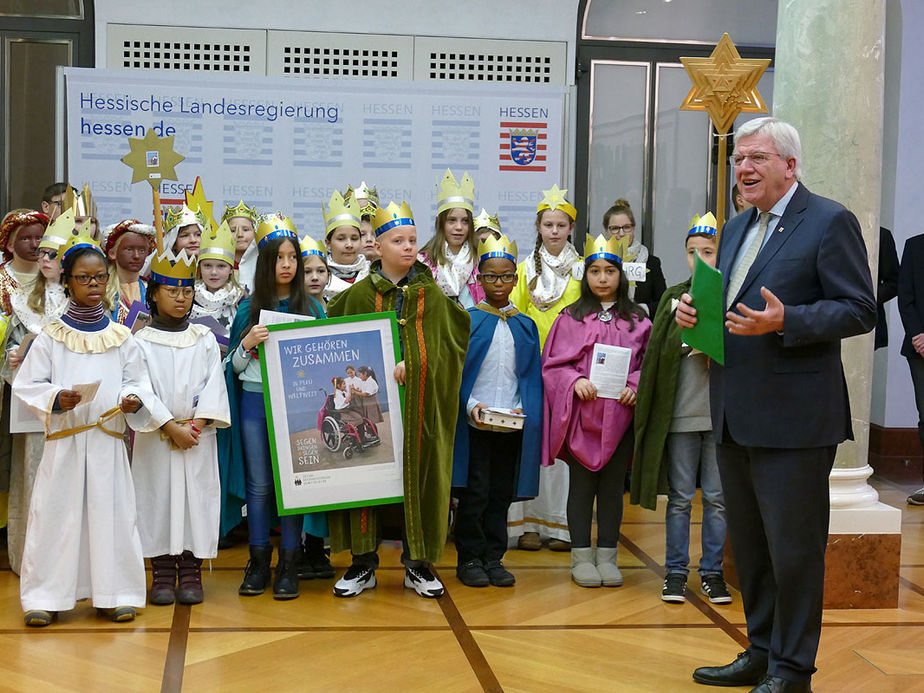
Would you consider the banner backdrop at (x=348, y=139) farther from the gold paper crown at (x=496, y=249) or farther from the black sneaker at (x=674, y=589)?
the black sneaker at (x=674, y=589)

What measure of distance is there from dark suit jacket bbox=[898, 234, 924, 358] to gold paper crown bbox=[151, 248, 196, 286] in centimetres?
450

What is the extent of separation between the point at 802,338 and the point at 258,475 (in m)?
2.37

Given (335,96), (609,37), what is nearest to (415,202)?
(335,96)

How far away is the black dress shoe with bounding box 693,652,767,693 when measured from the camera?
3590mm

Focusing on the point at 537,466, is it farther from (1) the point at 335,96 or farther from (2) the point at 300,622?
(1) the point at 335,96

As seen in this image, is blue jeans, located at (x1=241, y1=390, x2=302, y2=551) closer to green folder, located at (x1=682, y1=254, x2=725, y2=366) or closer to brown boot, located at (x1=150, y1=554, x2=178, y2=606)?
brown boot, located at (x1=150, y1=554, x2=178, y2=606)

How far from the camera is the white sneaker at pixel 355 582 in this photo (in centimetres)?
458

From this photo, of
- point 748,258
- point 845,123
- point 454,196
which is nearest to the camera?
point 748,258

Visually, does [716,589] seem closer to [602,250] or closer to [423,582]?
[423,582]

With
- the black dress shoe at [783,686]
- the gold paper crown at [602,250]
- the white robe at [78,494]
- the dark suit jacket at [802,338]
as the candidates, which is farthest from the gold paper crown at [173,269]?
the black dress shoe at [783,686]

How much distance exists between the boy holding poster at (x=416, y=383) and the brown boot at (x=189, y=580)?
0.54m

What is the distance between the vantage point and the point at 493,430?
472 cm

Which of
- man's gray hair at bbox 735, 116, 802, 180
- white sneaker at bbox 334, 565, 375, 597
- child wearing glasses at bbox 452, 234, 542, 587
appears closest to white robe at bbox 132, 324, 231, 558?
white sneaker at bbox 334, 565, 375, 597

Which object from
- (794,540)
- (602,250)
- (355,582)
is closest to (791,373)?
(794,540)
